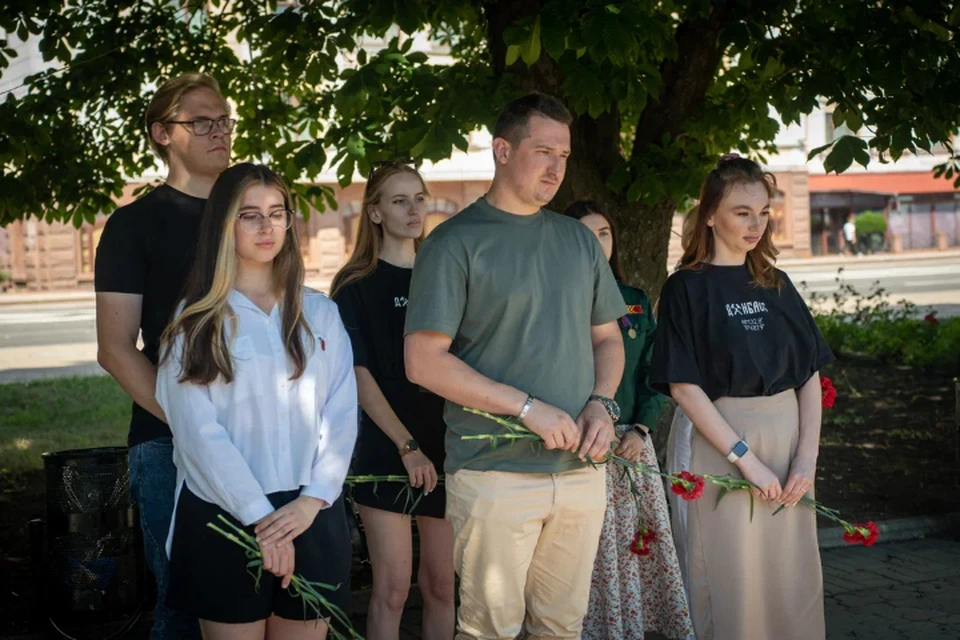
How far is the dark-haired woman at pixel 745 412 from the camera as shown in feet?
14.0

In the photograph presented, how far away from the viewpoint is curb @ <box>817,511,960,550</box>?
7.25 meters

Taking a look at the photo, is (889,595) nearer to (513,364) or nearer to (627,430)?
(627,430)

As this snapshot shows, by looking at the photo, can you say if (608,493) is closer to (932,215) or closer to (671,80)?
(671,80)

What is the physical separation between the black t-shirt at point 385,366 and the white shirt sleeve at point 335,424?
78cm

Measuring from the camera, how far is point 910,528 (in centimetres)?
743

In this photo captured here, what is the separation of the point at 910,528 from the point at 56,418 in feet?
28.8

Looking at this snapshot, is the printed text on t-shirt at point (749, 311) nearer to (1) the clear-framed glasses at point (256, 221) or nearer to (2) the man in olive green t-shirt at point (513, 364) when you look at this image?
(2) the man in olive green t-shirt at point (513, 364)

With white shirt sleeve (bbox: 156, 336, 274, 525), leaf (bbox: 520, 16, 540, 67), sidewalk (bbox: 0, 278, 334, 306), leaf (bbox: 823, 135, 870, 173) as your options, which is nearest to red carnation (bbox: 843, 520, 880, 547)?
white shirt sleeve (bbox: 156, 336, 274, 525)

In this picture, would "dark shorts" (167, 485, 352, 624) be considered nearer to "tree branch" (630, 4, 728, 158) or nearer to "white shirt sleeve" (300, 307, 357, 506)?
"white shirt sleeve" (300, 307, 357, 506)

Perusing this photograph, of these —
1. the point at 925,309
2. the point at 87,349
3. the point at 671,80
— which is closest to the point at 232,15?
the point at 671,80

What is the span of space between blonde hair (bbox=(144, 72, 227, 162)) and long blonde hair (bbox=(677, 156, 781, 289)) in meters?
1.82

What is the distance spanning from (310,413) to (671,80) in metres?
5.06

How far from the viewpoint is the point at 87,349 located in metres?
20.8

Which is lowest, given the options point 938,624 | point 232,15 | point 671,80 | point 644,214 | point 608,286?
point 938,624
